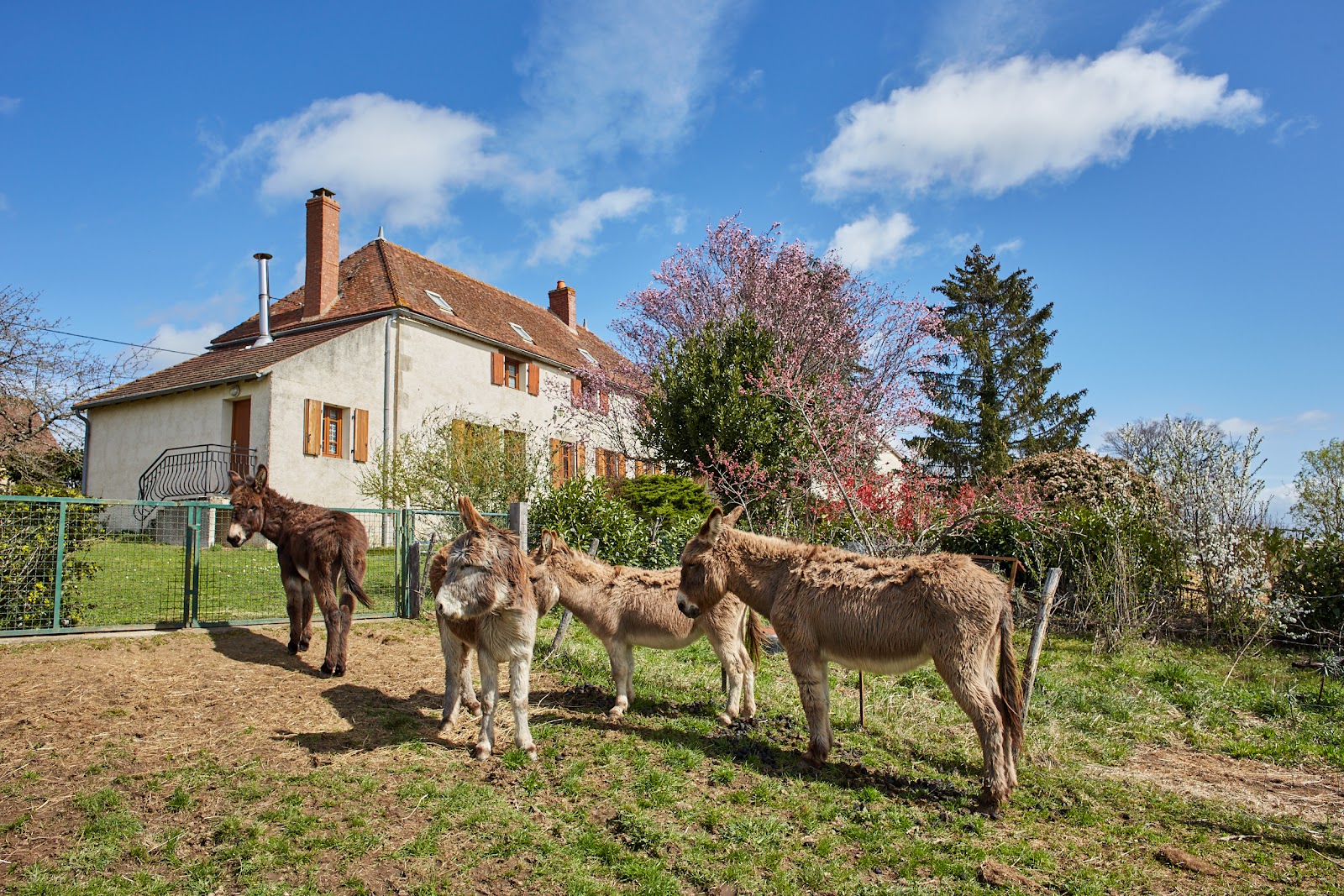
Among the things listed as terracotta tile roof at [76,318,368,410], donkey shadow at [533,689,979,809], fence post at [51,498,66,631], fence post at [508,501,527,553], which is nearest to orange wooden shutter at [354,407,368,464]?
terracotta tile roof at [76,318,368,410]

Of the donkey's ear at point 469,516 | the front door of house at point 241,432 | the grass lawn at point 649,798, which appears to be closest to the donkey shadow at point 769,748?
Answer: the grass lawn at point 649,798

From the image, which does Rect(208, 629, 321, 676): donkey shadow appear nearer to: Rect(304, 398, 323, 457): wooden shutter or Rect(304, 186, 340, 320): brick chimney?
Rect(304, 398, 323, 457): wooden shutter

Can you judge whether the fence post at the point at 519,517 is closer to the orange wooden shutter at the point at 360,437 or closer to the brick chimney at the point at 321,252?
the orange wooden shutter at the point at 360,437

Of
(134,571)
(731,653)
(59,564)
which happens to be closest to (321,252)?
(134,571)

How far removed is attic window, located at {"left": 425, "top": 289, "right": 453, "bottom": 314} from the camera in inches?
1025

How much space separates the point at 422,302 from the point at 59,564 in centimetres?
1782

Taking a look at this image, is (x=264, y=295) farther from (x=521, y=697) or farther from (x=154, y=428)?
(x=521, y=697)

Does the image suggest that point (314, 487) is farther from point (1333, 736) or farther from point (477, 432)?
point (1333, 736)

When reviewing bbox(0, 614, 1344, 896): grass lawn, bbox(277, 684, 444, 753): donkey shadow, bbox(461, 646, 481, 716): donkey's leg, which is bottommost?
bbox(0, 614, 1344, 896): grass lawn

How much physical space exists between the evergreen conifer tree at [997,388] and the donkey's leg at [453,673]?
26788 millimetres

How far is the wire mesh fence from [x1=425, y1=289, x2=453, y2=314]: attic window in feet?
47.8

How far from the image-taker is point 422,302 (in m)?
25.0

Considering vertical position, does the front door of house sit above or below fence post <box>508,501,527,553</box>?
above

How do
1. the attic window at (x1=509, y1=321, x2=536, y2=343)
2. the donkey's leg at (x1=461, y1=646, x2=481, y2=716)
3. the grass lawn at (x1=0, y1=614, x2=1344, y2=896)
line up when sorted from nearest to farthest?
the grass lawn at (x1=0, y1=614, x2=1344, y2=896) → the donkey's leg at (x1=461, y1=646, x2=481, y2=716) → the attic window at (x1=509, y1=321, x2=536, y2=343)
